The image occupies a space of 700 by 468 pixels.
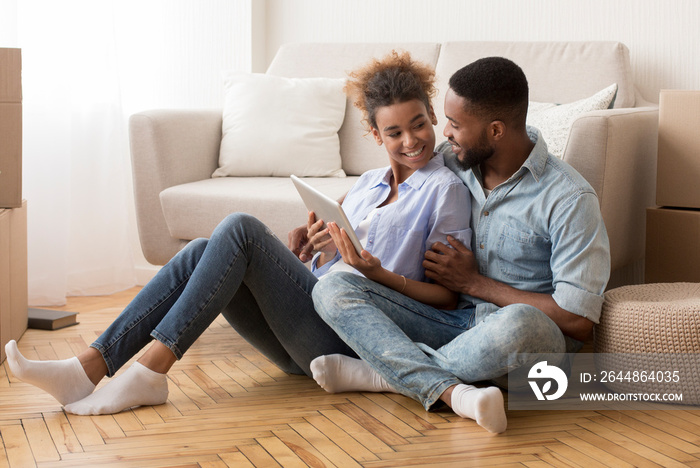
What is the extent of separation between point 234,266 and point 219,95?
1.89m

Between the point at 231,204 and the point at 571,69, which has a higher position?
the point at 571,69

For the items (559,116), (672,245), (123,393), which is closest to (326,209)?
(123,393)

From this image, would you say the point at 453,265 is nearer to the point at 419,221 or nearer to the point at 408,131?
the point at 419,221

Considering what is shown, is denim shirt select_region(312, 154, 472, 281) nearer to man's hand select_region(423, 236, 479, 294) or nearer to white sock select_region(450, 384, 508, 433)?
man's hand select_region(423, 236, 479, 294)

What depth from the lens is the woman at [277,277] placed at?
1710mm

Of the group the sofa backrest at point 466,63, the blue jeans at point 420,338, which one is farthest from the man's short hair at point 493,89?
the sofa backrest at point 466,63

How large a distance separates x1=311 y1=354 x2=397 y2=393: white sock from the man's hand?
0.26 meters

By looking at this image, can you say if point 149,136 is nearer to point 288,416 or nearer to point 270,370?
point 270,370

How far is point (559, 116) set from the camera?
2305 millimetres

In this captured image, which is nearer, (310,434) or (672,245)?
(310,434)

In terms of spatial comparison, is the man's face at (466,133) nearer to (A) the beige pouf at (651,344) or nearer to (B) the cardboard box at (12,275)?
(A) the beige pouf at (651,344)

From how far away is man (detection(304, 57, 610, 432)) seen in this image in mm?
1639

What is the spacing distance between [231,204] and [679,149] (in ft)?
4.14

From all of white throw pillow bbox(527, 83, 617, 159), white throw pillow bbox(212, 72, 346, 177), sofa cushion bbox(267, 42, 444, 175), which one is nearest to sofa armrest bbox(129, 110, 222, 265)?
white throw pillow bbox(212, 72, 346, 177)
